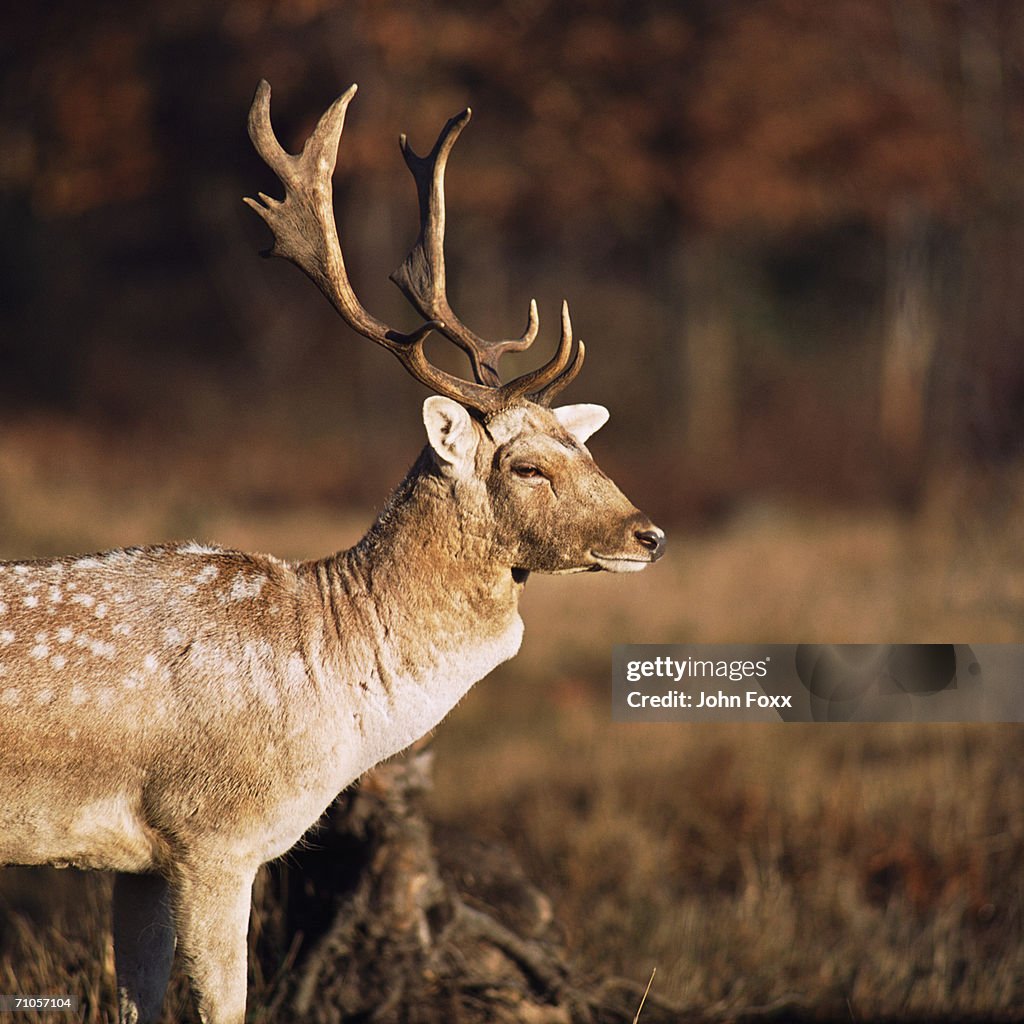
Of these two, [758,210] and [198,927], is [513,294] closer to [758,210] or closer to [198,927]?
[758,210]

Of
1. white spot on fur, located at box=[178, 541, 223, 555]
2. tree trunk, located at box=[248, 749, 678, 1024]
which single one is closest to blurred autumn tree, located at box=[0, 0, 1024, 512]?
tree trunk, located at box=[248, 749, 678, 1024]

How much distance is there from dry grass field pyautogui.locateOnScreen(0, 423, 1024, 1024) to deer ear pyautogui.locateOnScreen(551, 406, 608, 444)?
6.74 feet

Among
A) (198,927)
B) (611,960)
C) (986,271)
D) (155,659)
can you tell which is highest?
(986,271)

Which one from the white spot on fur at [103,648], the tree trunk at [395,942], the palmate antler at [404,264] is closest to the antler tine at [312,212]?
the palmate antler at [404,264]

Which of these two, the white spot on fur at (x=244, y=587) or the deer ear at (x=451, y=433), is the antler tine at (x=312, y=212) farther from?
the white spot on fur at (x=244, y=587)

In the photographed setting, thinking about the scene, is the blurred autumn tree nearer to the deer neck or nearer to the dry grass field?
the dry grass field

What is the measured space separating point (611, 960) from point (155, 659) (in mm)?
3218

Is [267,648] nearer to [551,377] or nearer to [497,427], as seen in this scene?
[497,427]

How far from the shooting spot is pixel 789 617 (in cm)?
1087

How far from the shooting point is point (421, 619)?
13.4ft

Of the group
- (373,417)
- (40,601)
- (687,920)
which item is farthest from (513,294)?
(40,601)

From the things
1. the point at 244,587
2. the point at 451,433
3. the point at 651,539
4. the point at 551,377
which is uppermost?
the point at 551,377

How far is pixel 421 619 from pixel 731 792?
15.1 feet

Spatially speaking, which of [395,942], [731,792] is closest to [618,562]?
[395,942]
